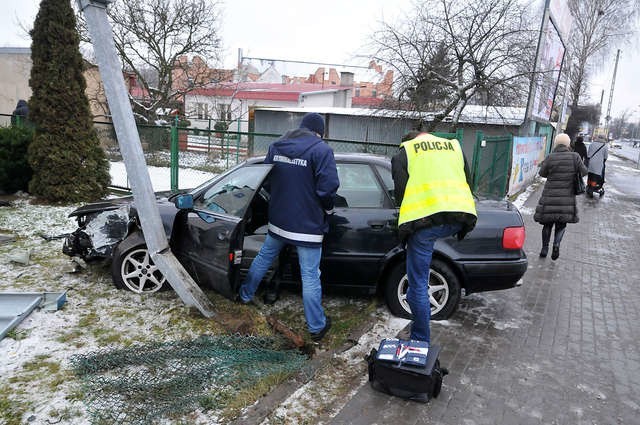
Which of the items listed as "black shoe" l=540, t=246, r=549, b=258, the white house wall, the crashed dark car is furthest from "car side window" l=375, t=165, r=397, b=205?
the white house wall

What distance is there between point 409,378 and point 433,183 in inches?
53.4

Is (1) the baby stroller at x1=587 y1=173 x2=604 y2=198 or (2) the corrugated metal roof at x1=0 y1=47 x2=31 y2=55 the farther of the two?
(2) the corrugated metal roof at x1=0 y1=47 x2=31 y2=55

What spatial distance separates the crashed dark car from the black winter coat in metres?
2.35

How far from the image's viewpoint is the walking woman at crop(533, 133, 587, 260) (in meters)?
6.57

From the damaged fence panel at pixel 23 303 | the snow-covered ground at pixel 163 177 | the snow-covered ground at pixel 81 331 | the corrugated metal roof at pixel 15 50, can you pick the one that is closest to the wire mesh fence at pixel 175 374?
the snow-covered ground at pixel 81 331

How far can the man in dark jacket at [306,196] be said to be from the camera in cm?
370

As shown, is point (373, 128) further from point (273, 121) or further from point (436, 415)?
point (436, 415)

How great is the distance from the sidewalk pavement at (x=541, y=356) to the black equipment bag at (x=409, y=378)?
0.19ft

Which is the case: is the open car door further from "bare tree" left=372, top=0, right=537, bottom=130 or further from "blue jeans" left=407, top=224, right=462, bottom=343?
"bare tree" left=372, top=0, right=537, bottom=130

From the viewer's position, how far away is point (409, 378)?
10.4ft

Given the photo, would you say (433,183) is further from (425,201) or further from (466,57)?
(466,57)

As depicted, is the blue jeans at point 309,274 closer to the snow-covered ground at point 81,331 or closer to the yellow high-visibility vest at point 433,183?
Answer: the snow-covered ground at point 81,331

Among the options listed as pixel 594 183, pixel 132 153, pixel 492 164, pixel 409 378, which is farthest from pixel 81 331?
pixel 594 183

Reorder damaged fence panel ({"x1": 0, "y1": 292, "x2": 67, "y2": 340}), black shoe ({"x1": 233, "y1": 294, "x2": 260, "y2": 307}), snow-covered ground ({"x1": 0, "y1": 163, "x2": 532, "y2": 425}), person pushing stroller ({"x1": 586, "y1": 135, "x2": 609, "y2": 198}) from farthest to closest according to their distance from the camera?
person pushing stroller ({"x1": 586, "y1": 135, "x2": 609, "y2": 198}), black shoe ({"x1": 233, "y1": 294, "x2": 260, "y2": 307}), damaged fence panel ({"x1": 0, "y1": 292, "x2": 67, "y2": 340}), snow-covered ground ({"x1": 0, "y1": 163, "x2": 532, "y2": 425})
